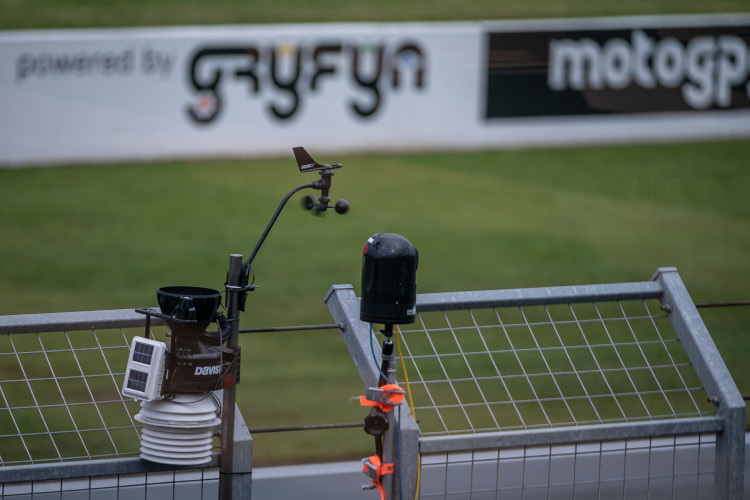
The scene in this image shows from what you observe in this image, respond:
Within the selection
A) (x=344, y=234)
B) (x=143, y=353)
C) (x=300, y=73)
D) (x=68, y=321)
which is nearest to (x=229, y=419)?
(x=143, y=353)

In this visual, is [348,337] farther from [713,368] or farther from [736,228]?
[736,228]

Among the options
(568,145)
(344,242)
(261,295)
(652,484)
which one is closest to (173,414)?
(652,484)

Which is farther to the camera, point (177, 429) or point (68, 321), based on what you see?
point (68, 321)

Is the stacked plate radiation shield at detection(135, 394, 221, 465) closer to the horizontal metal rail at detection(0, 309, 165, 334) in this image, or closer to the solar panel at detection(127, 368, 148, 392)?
the solar panel at detection(127, 368, 148, 392)

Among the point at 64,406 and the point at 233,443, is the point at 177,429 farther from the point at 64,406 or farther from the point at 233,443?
the point at 64,406

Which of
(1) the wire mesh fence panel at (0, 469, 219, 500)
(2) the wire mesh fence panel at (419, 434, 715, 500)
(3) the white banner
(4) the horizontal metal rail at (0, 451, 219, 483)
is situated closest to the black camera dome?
(4) the horizontal metal rail at (0, 451, 219, 483)

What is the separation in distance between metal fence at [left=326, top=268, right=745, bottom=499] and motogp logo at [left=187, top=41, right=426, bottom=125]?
19.7ft

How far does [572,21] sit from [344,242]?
5.84 meters

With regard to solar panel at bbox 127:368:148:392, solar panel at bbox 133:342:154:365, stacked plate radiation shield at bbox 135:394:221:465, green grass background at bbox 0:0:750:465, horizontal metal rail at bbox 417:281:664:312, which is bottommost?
green grass background at bbox 0:0:750:465

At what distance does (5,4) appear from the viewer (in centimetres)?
1540

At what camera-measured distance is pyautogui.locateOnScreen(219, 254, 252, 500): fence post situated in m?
3.09

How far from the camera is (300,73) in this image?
13.6 metres

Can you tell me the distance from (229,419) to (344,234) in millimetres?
7795

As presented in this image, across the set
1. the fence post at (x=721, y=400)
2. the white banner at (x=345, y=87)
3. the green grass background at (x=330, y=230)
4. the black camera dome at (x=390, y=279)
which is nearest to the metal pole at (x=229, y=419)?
the black camera dome at (x=390, y=279)
